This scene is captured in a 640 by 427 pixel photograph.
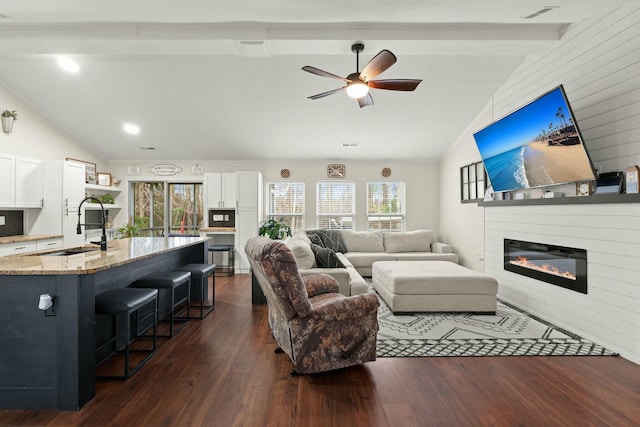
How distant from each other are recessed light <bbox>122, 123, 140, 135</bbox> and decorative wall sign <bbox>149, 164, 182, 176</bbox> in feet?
3.96

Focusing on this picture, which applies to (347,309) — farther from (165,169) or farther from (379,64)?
(165,169)

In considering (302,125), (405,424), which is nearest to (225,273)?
(302,125)

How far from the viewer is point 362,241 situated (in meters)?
6.86

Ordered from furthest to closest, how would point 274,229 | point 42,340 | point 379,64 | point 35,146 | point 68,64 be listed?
1. point 274,229
2. point 35,146
3. point 68,64
4. point 379,64
5. point 42,340

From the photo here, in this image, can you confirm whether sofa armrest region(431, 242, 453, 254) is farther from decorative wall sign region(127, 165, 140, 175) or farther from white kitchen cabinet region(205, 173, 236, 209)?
decorative wall sign region(127, 165, 140, 175)

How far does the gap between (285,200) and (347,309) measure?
16.6ft

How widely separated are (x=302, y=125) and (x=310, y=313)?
159 inches

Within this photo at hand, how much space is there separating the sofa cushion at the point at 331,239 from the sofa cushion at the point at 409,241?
905 mm

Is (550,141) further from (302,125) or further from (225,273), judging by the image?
(225,273)

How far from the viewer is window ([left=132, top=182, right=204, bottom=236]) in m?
7.40

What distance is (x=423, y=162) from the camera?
A: 747 centimetres

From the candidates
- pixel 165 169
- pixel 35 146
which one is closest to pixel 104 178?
pixel 165 169

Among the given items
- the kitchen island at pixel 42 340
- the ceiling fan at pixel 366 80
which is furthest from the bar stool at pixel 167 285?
the ceiling fan at pixel 366 80

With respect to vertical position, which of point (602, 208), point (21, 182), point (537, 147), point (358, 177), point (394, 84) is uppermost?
point (394, 84)
